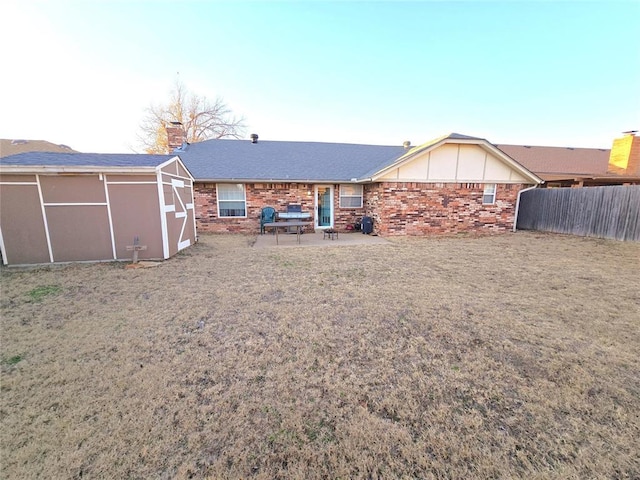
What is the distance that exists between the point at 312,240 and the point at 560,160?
2290cm

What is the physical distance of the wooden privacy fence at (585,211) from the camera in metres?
8.79

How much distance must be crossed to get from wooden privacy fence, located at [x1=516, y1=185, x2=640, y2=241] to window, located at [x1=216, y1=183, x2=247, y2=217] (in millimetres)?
14066

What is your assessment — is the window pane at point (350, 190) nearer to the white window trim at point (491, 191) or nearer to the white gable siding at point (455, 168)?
the white gable siding at point (455, 168)

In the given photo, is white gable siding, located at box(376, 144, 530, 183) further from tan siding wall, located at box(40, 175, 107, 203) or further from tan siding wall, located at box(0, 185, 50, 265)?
tan siding wall, located at box(0, 185, 50, 265)

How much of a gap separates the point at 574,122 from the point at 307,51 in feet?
67.8

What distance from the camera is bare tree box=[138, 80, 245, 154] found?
23219mm

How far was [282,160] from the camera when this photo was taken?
13.3 metres

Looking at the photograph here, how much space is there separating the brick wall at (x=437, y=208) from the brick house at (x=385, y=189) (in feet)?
0.14

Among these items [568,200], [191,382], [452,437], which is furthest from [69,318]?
[568,200]

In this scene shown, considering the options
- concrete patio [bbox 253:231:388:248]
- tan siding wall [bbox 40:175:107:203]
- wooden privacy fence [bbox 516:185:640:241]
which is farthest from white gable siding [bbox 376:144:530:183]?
tan siding wall [bbox 40:175:107:203]

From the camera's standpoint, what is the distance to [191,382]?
7.67 ft

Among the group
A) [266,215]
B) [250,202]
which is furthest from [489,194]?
A: [250,202]

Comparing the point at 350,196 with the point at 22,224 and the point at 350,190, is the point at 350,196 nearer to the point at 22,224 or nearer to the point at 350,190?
the point at 350,190

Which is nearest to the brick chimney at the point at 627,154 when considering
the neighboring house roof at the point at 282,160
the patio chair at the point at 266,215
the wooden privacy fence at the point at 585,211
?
the wooden privacy fence at the point at 585,211
